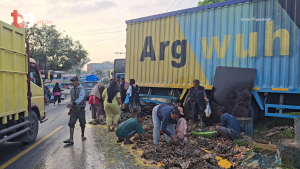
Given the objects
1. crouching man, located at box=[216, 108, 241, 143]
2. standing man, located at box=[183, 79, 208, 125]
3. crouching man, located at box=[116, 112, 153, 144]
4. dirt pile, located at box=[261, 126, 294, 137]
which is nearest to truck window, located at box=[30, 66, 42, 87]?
crouching man, located at box=[116, 112, 153, 144]

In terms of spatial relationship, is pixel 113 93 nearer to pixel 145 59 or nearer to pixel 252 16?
pixel 145 59

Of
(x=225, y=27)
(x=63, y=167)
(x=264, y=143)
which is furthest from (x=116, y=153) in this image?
(x=225, y=27)

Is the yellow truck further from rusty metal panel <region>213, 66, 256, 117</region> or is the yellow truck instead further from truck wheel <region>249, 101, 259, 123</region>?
truck wheel <region>249, 101, 259, 123</region>

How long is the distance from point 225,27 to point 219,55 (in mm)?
899

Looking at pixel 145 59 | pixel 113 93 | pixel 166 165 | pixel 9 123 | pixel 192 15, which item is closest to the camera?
pixel 166 165

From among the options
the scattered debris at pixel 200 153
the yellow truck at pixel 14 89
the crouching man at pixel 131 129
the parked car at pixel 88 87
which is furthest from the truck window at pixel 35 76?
the parked car at pixel 88 87

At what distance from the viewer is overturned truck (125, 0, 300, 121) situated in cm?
715

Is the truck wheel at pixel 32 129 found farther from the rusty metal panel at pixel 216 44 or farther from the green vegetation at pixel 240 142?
the green vegetation at pixel 240 142

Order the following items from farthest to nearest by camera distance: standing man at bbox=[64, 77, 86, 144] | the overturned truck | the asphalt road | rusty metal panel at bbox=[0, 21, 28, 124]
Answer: the overturned truck → standing man at bbox=[64, 77, 86, 144] → the asphalt road → rusty metal panel at bbox=[0, 21, 28, 124]

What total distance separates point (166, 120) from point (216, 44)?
12.7 feet

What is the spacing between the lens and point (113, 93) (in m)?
8.00

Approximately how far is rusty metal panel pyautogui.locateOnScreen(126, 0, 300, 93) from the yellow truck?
4938 millimetres

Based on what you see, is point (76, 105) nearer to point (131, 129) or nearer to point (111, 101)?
point (111, 101)

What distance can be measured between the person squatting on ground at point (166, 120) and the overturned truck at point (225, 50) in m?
2.71
